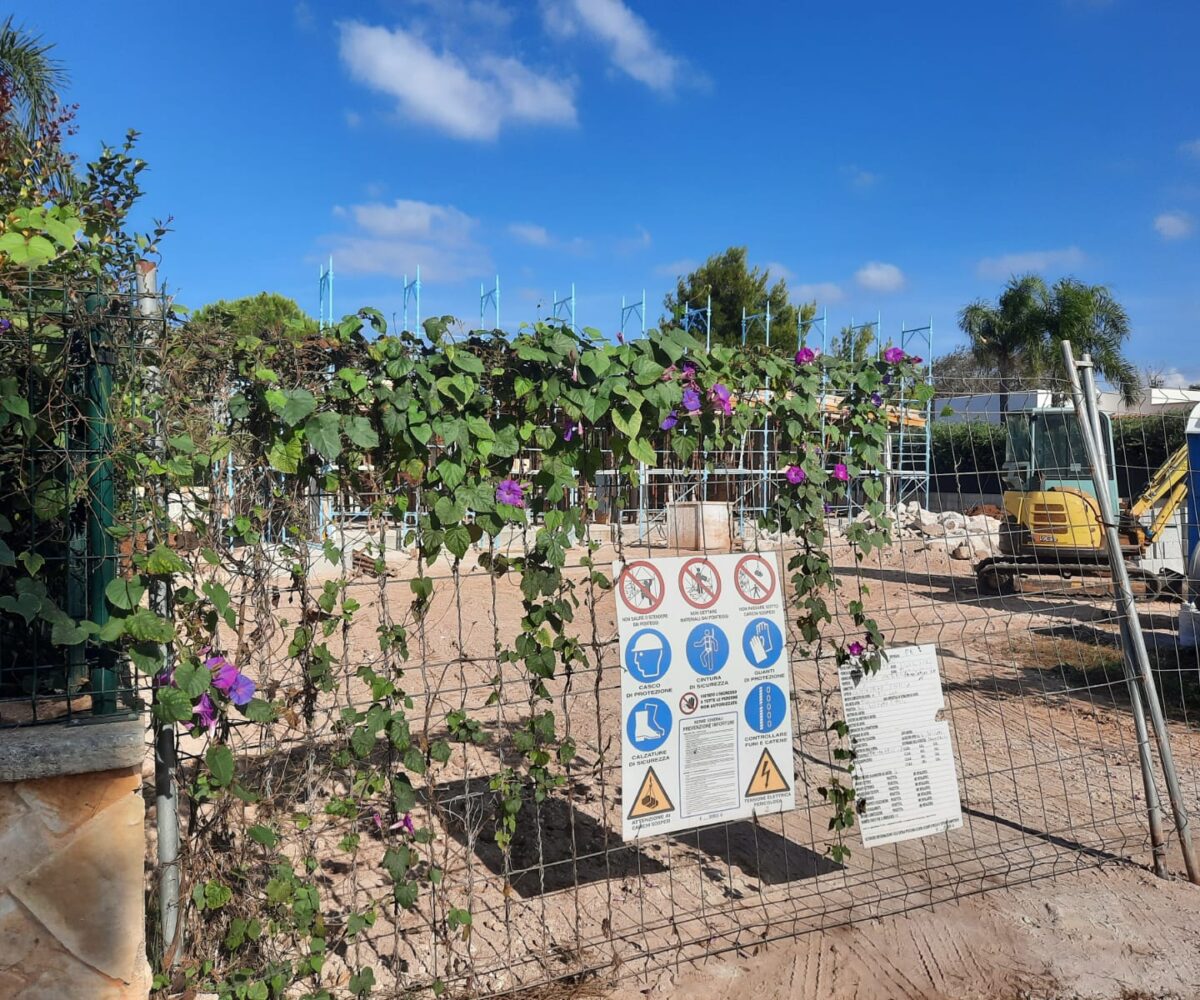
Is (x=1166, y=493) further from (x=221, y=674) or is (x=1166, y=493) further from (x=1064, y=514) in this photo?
(x=221, y=674)

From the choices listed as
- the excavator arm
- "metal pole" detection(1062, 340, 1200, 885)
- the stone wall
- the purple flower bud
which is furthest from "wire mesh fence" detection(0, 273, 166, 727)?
the excavator arm

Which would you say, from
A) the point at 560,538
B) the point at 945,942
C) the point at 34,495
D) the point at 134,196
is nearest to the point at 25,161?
the point at 134,196

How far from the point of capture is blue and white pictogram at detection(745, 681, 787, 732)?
3.57m

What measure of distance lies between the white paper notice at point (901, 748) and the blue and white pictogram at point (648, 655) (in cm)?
92

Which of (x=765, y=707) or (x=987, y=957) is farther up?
(x=765, y=707)

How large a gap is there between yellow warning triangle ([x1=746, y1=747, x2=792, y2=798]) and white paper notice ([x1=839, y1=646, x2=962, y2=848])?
43cm

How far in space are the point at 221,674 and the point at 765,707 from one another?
2025mm

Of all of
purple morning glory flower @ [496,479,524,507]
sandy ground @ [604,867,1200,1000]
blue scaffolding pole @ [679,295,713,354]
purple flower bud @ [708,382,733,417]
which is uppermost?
blue scaffolding pole @ [679,295,713,354]

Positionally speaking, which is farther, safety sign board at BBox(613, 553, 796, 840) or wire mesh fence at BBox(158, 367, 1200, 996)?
safety sign board at BBox(613, 553, 796, 840)

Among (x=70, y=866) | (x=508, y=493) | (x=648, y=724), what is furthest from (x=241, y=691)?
(x=648, y=724)

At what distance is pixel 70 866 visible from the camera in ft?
8.12

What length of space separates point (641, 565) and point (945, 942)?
196cm

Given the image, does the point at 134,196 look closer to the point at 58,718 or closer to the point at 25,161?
the point at 25,161

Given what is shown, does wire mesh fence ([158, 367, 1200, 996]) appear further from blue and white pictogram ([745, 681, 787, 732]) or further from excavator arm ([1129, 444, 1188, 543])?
excavator arm ([1129, 444, 1188, 543])
